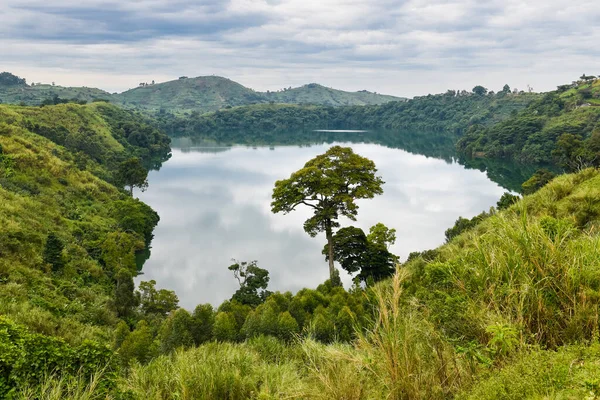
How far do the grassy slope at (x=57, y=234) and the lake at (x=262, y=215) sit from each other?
145 inches

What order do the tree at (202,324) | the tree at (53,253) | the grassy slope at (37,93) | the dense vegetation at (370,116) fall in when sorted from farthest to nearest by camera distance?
the grassy slope at (37,93) < the dense vegetation at (370,116) < the tree at (53,253) < the tree at (202,324)

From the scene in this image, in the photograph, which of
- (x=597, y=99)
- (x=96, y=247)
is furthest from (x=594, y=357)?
(x=597, y=99)

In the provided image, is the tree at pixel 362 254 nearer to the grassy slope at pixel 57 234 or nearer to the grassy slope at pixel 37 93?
the grassy slope at pixel 57 234

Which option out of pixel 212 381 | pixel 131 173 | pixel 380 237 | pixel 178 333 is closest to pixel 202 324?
pixel 178 333

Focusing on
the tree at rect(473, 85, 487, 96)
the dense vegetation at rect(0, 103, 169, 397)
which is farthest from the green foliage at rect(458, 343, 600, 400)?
the tree at rect(473, 85, 487, 96)

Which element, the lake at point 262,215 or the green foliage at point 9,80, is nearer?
the lake at point 262,215

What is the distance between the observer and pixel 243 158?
7600cm

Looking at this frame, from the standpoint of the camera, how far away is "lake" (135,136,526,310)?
26.0 metres

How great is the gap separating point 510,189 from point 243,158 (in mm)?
45408

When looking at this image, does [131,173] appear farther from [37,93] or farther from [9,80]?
[9,80]

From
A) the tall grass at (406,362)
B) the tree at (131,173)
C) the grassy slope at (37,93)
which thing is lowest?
the tree at (131,173)

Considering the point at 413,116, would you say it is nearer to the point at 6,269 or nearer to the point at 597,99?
the point at 597,99

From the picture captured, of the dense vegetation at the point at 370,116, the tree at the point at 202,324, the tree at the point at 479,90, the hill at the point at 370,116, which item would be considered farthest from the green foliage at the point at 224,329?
the tree at the point at 479,90

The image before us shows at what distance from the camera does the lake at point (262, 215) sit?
26.0 metres
